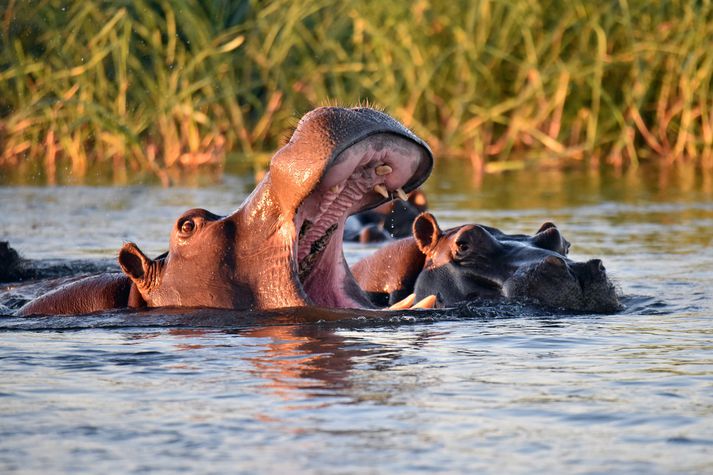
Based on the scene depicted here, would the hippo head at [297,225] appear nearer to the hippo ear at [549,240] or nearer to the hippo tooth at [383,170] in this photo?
the hippo tooth at [383,170]

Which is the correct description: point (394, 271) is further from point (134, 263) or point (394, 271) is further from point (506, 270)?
point (134, 263)

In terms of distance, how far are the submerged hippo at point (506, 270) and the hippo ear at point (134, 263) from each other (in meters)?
1.29

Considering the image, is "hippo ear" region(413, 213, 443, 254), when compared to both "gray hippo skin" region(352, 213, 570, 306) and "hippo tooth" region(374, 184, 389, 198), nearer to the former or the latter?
"gray hippo skin" region(352, 213, 570, 306)

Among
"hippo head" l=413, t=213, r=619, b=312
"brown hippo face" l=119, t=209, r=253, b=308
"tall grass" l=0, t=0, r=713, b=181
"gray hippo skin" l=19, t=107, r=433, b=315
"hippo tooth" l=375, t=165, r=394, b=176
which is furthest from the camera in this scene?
"tall grass" l=0, t=0, r=713, b=181

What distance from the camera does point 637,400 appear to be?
13.2 ft

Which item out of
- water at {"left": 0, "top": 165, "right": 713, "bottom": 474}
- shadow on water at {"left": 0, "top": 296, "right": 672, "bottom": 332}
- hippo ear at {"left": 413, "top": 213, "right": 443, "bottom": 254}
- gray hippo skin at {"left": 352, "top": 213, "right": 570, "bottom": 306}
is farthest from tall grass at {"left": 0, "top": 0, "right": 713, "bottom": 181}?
shadow on water at {"left": 0, "top": 296, "right": 672, "bottom": 332}

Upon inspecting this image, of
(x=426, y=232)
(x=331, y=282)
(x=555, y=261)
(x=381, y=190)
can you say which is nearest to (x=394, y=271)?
(x=426, y=232)

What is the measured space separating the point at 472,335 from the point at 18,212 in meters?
6.72

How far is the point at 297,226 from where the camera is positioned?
487 cm

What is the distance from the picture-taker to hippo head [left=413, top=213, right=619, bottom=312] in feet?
18.8

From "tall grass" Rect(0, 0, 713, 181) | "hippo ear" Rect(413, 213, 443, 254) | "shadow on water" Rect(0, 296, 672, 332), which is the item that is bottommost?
"shadow on water" Rect(0, 296, 672, 332)

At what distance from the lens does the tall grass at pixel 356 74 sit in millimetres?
14086

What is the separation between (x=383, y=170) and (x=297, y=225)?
1.12 feet

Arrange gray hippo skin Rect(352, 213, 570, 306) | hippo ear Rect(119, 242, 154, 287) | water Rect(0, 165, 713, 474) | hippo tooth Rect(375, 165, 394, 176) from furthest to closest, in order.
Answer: gray hippo skin Rect(352, 213, 570, 306) → hippo ear Rect(119, 242, 154, 287) → hippo tooth Rect(375, 165, 394, 176) → water Rect(0, 165, 713, 474)
